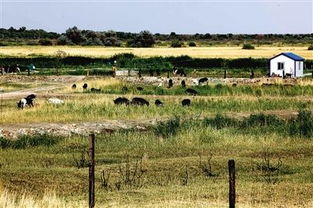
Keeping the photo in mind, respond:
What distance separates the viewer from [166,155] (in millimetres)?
22984

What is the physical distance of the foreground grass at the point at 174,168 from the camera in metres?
15.9

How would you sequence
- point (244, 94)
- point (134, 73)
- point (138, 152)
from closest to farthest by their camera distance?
point (138, 152) < point (244, 94) < point (134, 73)

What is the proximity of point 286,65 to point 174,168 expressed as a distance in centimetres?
4431

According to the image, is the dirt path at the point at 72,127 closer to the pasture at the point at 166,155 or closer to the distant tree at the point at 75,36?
the pasture at the point at 166,155

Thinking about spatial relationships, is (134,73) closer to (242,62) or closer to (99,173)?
(242,62)

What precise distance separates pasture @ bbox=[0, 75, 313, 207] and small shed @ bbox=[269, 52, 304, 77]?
20.1 m

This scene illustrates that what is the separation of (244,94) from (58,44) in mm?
106375

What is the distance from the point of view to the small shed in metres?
62.1

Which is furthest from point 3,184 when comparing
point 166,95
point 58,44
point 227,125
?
point 58,44

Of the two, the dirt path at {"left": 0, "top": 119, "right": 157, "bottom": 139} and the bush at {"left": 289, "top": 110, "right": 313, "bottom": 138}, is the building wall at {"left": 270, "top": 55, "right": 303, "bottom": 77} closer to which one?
the bush at {"left": 289, "top": 110, "right": 313, "bottom": 138}

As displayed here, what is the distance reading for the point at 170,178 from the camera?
18.7 meters

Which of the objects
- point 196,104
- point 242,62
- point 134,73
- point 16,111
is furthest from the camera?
point 242,62

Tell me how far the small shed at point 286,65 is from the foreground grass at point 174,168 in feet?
113

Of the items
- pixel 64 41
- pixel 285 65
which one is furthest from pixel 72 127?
pixel 64 41
